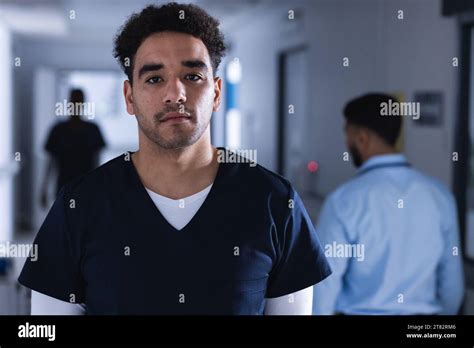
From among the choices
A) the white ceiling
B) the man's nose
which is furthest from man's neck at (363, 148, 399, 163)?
the white ceiling

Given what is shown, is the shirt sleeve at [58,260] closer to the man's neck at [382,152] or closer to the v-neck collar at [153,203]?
the v-neck collar at [153,203]

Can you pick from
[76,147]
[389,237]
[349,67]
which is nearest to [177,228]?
[389,237]

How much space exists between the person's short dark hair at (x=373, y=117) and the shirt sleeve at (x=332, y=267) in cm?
16

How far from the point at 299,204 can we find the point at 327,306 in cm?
48

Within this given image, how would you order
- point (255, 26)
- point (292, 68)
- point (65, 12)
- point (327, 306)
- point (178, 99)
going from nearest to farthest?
point (178, 99) → point (327, 306) → point (292, 68) → point (255, 26) → point (65, 12)

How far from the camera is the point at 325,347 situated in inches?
31.4

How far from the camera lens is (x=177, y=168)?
0.74 m

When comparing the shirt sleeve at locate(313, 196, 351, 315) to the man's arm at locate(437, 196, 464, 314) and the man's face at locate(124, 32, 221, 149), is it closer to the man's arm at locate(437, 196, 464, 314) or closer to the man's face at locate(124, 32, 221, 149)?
the man's arm at locate(437, 196, 464, 314)

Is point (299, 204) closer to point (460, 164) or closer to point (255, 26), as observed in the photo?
point (460, 164)

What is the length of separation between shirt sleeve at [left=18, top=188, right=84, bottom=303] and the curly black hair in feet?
0.54

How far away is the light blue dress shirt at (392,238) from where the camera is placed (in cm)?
122

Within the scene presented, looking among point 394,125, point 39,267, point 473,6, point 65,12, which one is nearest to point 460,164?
point 473,6

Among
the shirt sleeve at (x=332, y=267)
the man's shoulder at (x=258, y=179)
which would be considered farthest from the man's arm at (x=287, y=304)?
the shirt sleeve at (x=332, y=267)

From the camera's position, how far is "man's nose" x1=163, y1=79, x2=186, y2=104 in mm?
708
